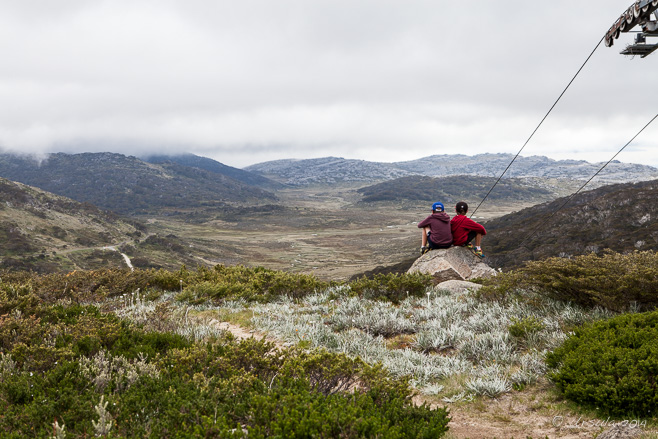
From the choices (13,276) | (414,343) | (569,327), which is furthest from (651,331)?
(13,276)

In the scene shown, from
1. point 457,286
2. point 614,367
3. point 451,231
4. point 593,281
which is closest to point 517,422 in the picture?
point 614,367

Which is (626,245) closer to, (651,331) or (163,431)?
(651,331)

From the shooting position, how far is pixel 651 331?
4.02 m

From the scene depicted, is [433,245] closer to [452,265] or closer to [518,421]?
[452,265]

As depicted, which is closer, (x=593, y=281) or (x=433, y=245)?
(x=593, y=281)

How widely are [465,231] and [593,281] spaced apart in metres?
6.01

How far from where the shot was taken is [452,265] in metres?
11.6

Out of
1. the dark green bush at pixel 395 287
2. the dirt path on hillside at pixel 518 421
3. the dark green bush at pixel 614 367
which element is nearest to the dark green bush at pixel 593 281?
the dark green bush at pixel 614 367

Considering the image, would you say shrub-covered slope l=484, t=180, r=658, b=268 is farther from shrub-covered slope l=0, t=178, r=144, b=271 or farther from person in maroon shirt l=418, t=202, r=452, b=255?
shrub-covered slope l=0, t=178, r=144, b=271

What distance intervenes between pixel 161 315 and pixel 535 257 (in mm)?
37058

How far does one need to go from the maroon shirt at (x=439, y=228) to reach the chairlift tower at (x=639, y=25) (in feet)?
19.5

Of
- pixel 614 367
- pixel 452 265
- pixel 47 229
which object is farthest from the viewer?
pixel 47 229

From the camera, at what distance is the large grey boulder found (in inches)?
449

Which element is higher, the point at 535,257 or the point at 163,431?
the point at 163,431
